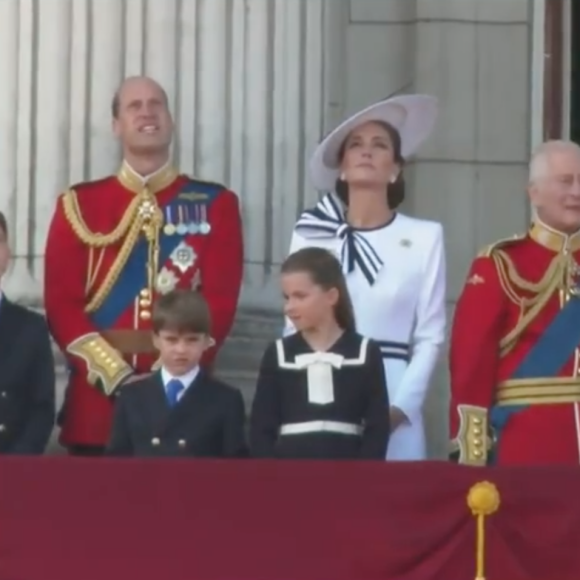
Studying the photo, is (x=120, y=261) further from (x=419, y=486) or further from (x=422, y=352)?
(x=419, y=486)

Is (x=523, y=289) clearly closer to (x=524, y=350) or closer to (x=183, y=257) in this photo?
(x=524, y=350)

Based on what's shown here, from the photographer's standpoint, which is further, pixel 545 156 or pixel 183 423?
pixel 545 156

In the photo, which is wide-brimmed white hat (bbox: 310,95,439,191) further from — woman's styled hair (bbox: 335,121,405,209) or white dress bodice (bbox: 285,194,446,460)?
white dress bodice (bbox: 285,194,446,460)

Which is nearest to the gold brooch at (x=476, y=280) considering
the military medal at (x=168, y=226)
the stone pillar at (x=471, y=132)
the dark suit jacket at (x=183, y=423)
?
the dark suit jacket at (x=183, y=423)

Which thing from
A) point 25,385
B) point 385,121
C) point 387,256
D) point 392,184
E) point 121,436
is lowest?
point 121,436

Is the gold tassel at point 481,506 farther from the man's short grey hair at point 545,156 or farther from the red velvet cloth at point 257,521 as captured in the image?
the man's short grey hair at point 545,156

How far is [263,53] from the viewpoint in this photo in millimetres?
9422

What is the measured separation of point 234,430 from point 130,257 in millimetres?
801

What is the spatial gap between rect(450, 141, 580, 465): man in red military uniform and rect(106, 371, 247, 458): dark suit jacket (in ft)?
2.04

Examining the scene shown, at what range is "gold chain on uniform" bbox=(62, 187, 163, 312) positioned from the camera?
8.52 metres

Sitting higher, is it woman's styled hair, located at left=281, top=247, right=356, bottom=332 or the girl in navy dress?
woman's styled hair, located at left=281, top=247, right=356, bottom=332

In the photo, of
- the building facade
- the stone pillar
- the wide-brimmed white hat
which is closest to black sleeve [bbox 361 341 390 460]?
the wide-brimmed white hat

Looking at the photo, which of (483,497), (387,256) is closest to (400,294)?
(387,256)

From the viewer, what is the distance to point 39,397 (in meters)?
8.23
